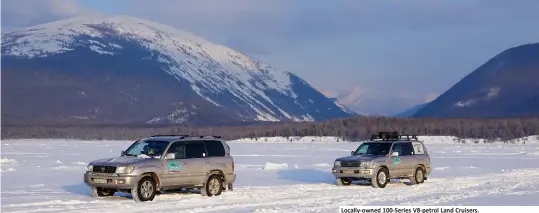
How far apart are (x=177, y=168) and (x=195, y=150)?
3.74 ft

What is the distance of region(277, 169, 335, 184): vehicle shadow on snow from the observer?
30.3 m

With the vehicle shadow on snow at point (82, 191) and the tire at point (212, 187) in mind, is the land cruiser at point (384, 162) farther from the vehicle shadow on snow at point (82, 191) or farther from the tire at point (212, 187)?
the vehicle shadow on snow at point (82, 191)

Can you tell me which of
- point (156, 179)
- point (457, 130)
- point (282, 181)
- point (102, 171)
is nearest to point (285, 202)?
point (156, 179)

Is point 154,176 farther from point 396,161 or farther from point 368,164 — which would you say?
point 396,161

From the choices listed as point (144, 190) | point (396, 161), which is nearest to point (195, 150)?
point (144, 190)

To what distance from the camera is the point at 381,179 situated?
87.6ft

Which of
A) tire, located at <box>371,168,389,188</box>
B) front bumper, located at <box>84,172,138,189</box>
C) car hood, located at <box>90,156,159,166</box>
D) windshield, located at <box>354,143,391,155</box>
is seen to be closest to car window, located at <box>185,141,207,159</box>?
car hood, located at <box>90,156,159,166</box>

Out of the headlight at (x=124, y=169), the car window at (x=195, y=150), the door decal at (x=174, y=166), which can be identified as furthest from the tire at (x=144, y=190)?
the car window at (x=195, y=150)

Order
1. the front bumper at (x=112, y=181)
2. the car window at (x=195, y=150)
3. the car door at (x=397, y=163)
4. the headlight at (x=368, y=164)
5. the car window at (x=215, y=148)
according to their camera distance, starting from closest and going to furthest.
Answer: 1. the front bumper at (x=112, y=181)
2. the car window at (x=195, y=150)
3. the car window at (x=215, y=148)
4. the headlight at (x=368, y=164)
5. the car door at (x=397, y=163)

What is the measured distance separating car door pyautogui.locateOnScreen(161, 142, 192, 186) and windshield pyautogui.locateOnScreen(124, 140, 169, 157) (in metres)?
0.27

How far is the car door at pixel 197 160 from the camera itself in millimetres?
22250

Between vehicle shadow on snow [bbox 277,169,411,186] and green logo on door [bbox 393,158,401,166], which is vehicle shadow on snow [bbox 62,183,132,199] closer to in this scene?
vehicle shadow on snow [bbox 277,169,411,186]

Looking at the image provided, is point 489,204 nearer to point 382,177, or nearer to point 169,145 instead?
point 382,177

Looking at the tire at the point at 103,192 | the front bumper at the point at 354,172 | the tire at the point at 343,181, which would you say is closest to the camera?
the tire at the point at 103,192
